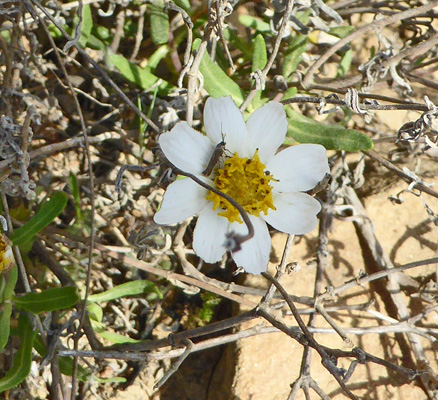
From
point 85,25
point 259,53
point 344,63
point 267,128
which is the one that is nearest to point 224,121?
point 267,128

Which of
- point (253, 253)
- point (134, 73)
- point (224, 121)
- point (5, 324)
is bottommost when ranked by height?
point (5, 324)

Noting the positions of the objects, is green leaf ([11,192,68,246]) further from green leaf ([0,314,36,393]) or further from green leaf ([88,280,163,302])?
green leaf ([88,280,163,302])

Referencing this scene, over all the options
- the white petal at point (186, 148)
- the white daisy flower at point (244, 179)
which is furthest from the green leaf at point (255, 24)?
the white petal at point (186, 148)

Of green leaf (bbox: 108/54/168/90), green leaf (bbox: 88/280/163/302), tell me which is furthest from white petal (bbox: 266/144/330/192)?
green leaf (bbox: 108/54/168/90)

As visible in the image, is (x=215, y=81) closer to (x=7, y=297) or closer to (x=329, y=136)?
(x=329, y=136)

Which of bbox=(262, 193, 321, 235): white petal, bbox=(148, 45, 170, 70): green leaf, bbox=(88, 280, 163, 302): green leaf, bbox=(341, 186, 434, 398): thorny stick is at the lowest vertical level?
bbox=(341, 186, 434, 398): thorny stick
